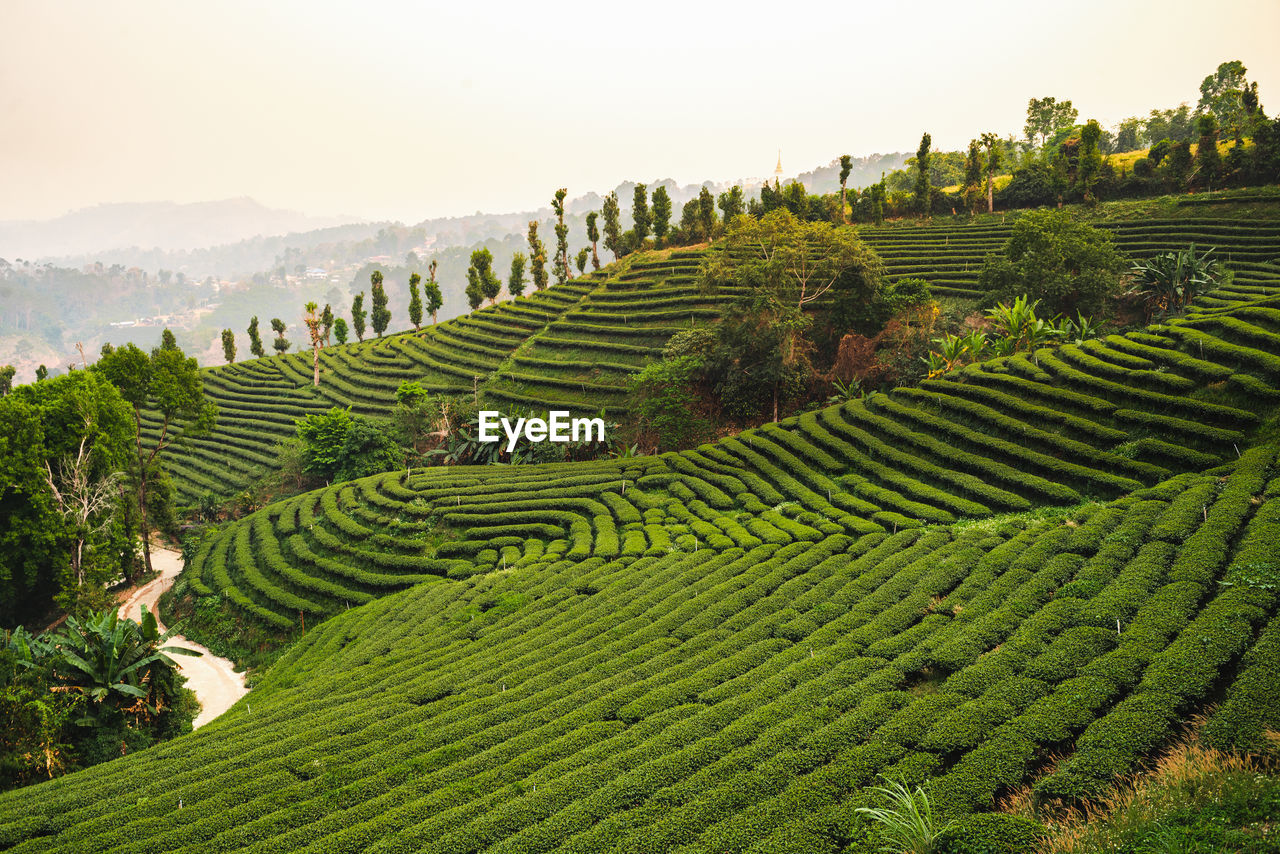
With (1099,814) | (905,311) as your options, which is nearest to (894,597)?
(1099,814)

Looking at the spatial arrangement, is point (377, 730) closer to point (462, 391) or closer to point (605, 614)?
point (605, 614)

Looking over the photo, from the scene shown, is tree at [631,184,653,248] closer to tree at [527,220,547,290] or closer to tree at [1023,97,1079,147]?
tree at [527,220,547,290]

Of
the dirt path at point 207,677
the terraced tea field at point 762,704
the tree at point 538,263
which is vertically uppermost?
the tree at point 538,263

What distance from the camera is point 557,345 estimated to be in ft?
139

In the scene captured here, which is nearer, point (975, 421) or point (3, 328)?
point (975, 421)

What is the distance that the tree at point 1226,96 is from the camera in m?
50.3

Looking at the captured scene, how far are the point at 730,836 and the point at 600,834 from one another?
5.31 ft

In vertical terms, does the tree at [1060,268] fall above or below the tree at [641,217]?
below

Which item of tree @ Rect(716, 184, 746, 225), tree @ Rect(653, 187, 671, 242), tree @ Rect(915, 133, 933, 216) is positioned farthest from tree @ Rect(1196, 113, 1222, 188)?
tree @ Rect(653, 187, 671, 242)

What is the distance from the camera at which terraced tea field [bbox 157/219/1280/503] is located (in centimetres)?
3684

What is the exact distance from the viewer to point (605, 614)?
1597 cm

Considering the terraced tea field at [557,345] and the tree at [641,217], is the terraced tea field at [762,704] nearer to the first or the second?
the terraced tea field at [557,345]

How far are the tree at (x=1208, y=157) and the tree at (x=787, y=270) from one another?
2764 centimetres

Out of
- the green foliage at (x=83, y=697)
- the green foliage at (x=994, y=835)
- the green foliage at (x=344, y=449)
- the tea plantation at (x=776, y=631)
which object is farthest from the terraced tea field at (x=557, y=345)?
the green foliage at (x=994, y=835)
